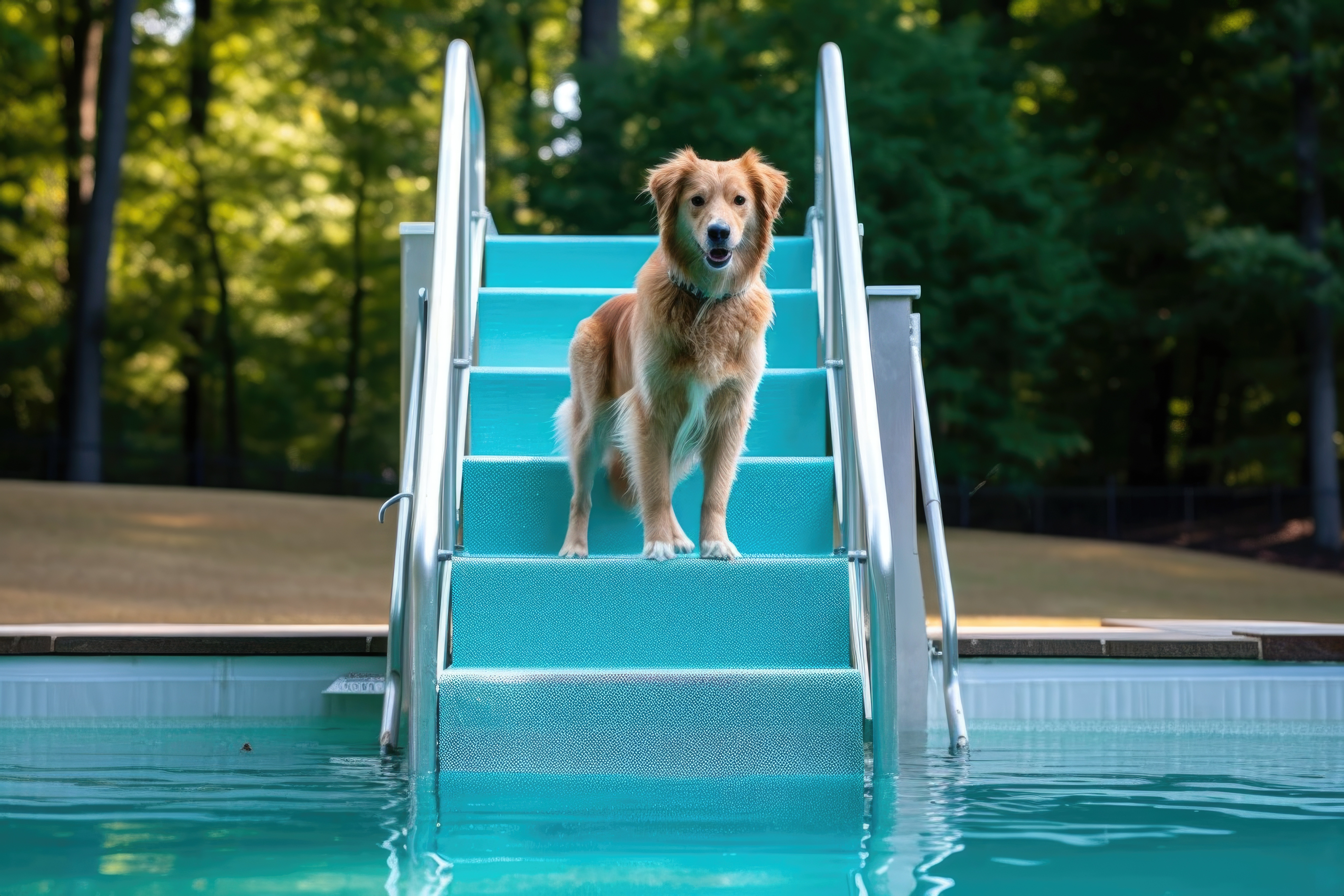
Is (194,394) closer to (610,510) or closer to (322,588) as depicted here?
(322,588)

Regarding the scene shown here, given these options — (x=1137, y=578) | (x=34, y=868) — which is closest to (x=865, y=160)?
(x=1137, y=578)

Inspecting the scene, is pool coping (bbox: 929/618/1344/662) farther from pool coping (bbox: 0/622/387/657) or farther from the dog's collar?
pool coping (bbox: 0/622/387/657)

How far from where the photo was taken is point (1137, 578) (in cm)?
1338

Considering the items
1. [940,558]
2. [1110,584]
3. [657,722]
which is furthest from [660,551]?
[1110,584]

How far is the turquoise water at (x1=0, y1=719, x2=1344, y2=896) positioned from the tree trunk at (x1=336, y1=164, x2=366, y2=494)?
1945 centimetres

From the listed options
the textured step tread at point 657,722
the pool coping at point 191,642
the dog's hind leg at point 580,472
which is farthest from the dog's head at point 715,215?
the pool coping at point 191,642

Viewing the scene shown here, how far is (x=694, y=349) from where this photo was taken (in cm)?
395

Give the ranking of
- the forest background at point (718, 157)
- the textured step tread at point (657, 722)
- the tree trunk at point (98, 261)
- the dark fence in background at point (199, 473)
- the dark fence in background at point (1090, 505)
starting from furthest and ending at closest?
the dark fence in background at point (199, 473) → the dark fence in background at point (1090, 505) → the tree trunk at point (98, 261) → the forest background at point (718, 157) → the textured step tread at point (657, 722)

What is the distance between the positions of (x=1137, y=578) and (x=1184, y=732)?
9.01 m

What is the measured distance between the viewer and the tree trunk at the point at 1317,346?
1681 cm

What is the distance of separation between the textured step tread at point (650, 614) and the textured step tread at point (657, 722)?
0.19 meters

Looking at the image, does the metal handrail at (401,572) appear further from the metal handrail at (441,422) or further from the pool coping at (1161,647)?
the pool coping at (1161,647)

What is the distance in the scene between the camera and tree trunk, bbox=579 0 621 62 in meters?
17.5

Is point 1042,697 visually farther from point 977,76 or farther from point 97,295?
→ point 97,295
